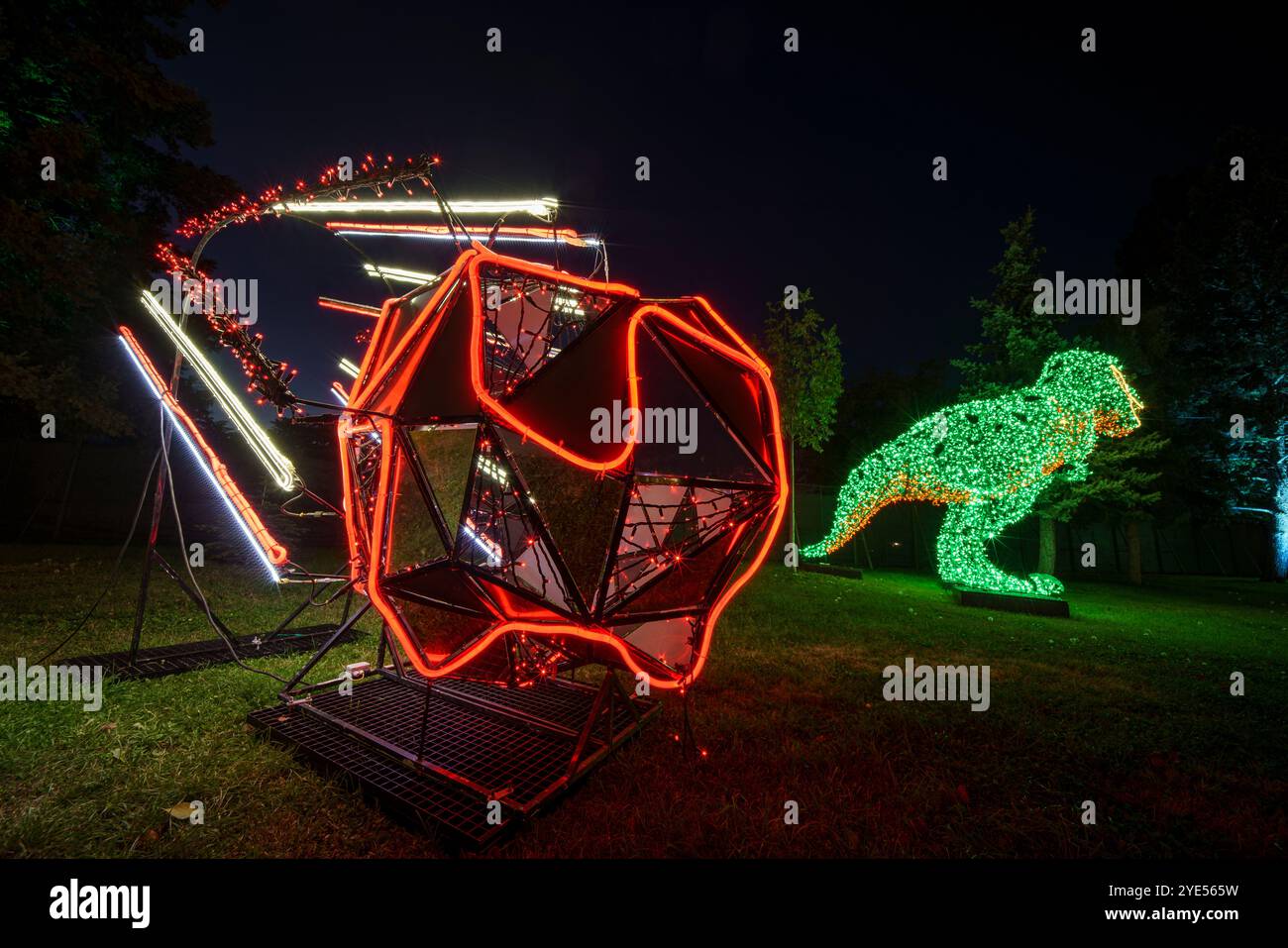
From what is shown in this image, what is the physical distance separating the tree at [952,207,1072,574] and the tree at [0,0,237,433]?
22.0 m

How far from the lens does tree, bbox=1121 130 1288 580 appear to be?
15.0 meters

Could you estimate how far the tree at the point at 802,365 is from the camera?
16609 mm

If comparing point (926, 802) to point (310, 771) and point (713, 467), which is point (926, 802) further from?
point (310, 771)

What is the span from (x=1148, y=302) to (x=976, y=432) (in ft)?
77.4

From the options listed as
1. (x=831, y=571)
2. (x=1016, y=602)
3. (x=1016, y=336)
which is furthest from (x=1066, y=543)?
(x=1016, y=602)

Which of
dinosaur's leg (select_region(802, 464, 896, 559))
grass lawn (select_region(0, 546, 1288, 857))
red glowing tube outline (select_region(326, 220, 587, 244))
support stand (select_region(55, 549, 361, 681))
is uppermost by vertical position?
red glowing tube outline (select_region(326, 220, 587, 244))

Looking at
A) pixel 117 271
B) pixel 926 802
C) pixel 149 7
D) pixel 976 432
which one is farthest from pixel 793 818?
pixel 149 7

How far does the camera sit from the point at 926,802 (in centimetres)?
295

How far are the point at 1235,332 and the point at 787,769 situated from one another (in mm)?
21768

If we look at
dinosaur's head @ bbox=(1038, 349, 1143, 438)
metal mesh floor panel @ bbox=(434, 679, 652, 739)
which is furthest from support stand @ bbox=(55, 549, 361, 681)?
dinosaur's head @ bbox=(1038, 349, 1143, 438)

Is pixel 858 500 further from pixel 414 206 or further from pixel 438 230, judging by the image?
pixel 414 206

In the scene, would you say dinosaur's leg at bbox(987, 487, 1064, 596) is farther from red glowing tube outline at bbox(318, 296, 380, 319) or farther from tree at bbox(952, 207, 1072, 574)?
red glowing tube outline at bbox(318, 296, 380, 319)

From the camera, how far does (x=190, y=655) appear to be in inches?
194

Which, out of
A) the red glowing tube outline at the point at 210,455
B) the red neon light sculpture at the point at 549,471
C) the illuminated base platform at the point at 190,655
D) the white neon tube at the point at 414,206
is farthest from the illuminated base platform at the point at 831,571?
the red glowing tube outline at the point at 210,455
